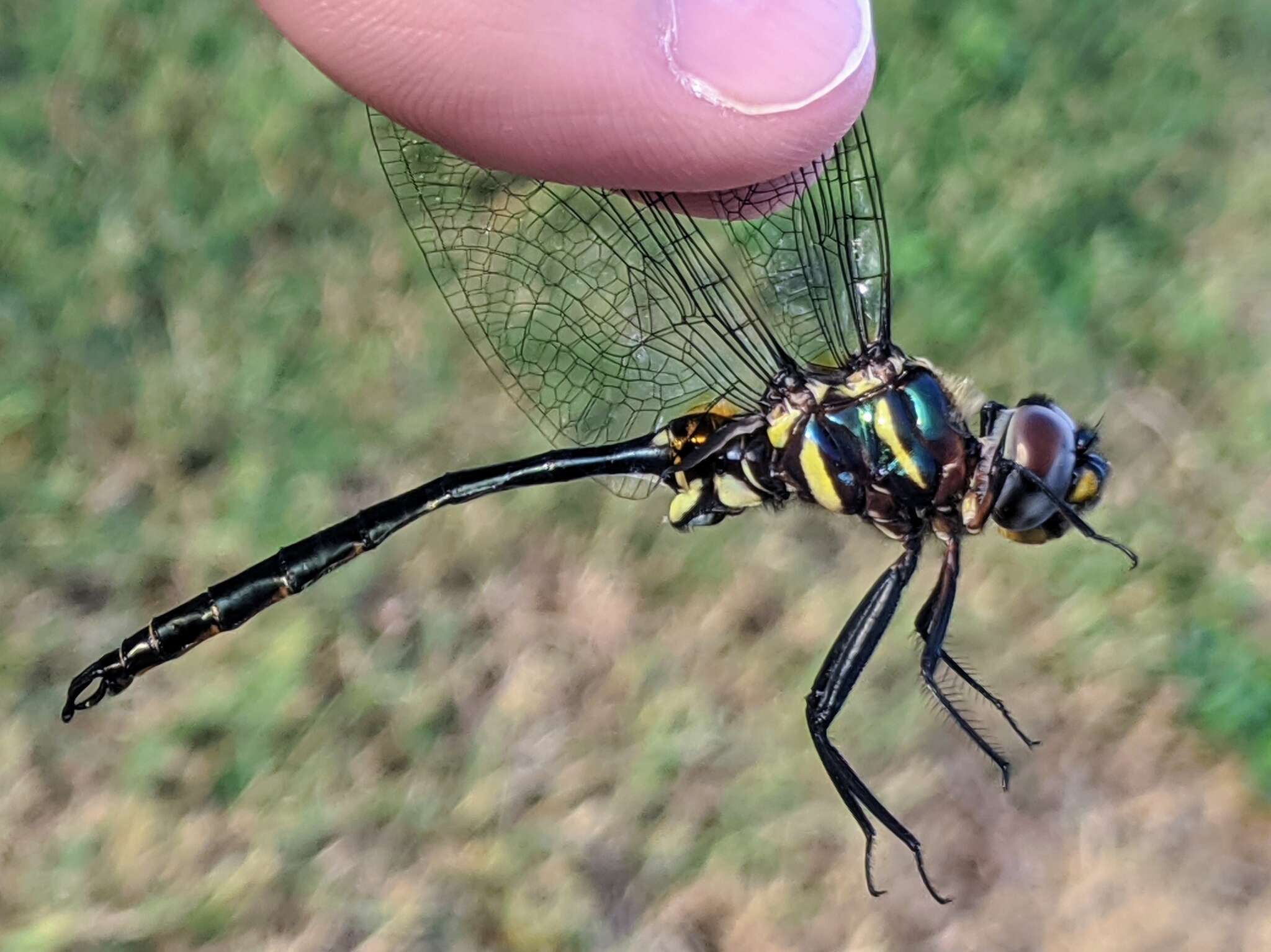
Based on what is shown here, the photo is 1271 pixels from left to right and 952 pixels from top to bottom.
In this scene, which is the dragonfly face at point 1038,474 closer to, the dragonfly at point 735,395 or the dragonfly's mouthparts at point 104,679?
the dragonfly at point 735,395

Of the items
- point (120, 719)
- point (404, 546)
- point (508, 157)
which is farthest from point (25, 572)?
point (508, 157)

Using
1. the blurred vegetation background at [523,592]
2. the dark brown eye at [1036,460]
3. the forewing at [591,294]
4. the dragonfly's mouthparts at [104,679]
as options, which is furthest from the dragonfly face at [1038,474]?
the dragonfly's mouthparts at [104,679]

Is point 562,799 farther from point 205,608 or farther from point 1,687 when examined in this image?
point 1,687

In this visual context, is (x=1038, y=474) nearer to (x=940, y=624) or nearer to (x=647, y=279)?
(x=940, y=624)

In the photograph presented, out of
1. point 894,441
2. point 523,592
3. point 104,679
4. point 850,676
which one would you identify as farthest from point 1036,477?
point 104,679

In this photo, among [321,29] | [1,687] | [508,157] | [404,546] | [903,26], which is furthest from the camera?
[903,26]

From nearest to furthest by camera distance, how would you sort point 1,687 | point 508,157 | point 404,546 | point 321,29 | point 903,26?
point 321,29, point 508,157, point 1,687, point 404,546, point 903,26
